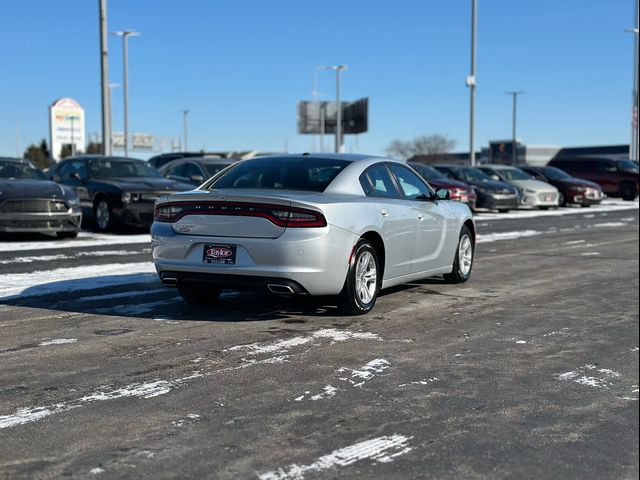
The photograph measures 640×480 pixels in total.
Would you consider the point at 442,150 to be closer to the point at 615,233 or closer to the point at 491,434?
the point at 615,233

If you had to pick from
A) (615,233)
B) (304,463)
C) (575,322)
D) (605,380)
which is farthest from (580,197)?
(304,463)

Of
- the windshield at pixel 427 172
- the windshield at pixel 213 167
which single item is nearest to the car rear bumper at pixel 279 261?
the windshield at pixel 213 167

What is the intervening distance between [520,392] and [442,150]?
329 ft

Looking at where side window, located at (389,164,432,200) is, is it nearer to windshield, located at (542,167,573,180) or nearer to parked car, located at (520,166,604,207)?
parked car, located at (520,166,604,207)

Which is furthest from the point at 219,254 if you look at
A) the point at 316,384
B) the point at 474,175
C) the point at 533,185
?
the point at 533,185

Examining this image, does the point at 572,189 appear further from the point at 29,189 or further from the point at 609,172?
the point at 29,189

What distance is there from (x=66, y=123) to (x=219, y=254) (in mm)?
79681

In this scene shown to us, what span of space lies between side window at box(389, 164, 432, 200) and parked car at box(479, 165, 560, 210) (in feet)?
62.5

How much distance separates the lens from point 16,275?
31.3 ft

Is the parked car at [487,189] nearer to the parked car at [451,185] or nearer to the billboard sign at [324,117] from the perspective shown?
the parked car at [451,185]

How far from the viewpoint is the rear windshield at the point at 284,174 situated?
7.32m

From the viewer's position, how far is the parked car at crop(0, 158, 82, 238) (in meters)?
13.3

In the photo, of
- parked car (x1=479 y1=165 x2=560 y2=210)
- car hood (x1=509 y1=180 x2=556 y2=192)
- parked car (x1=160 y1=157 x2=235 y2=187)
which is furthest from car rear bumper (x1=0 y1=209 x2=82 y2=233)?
car hood (x1=509 y1=180 x2=556 y2=192)

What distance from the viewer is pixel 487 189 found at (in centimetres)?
2555
